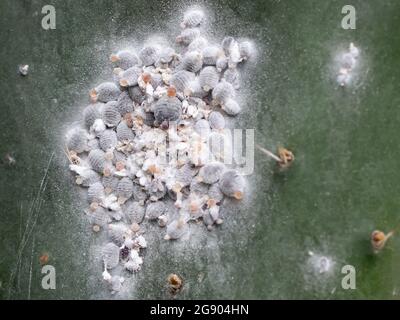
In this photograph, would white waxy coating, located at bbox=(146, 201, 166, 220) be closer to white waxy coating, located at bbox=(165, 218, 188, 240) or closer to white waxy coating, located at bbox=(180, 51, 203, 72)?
white waxy coating, located at bbox=(165, 218, 188, 240)

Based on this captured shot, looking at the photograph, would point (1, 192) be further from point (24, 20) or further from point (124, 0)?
point (124, 0)

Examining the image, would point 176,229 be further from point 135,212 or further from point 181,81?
point 181,81

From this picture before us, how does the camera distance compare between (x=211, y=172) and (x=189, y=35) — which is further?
(x=189, y=35)

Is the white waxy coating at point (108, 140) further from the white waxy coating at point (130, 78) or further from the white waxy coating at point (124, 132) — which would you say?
the white waxy coating at point (130, 78)

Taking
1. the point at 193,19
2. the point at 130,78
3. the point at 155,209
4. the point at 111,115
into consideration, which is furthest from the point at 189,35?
the point at 155,209

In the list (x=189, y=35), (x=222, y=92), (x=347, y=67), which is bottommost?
(x=222, y=92)

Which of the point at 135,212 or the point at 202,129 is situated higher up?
the point at 202,129

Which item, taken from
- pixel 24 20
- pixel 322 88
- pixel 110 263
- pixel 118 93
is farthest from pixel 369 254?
pixel 24 20
